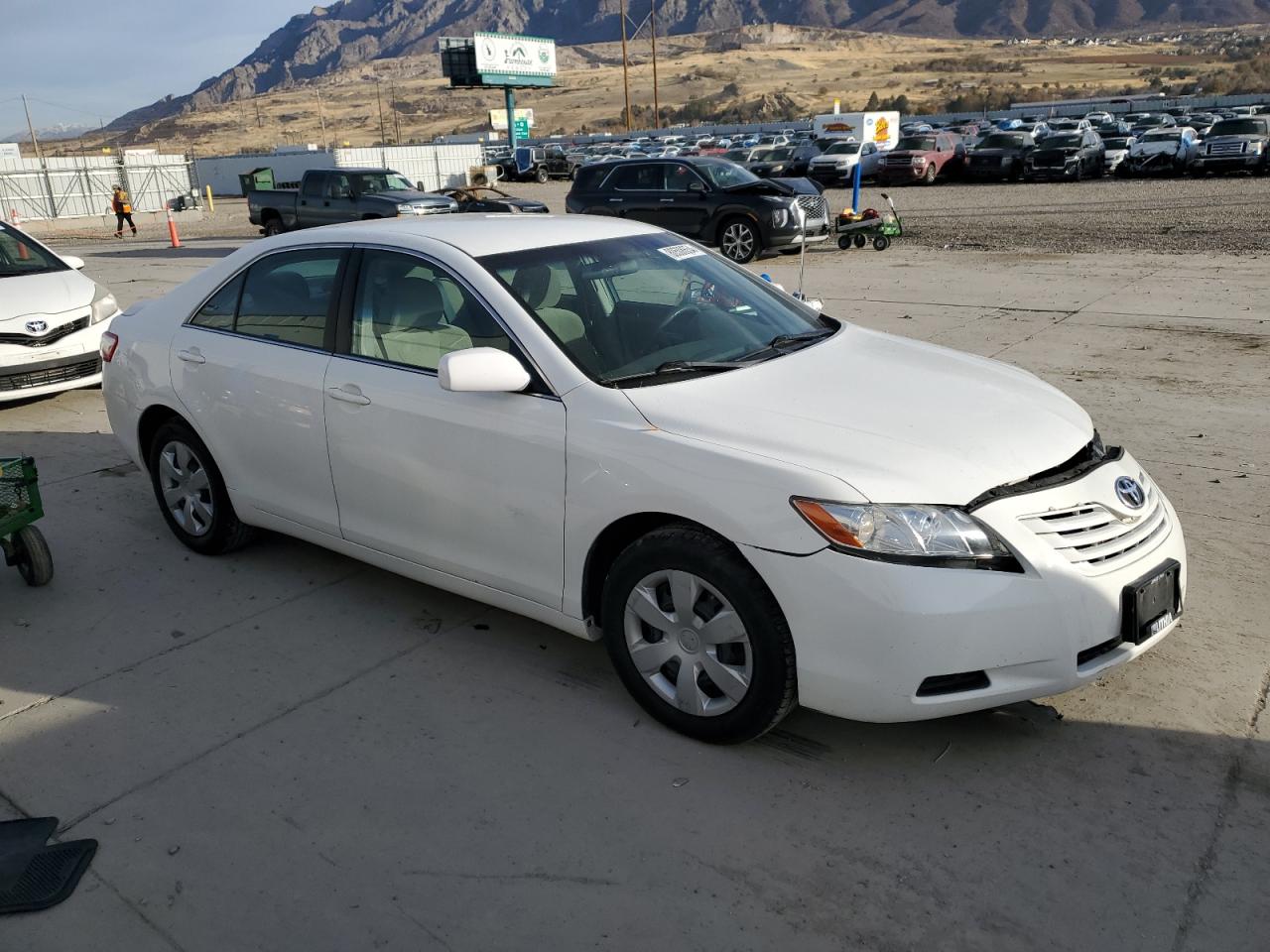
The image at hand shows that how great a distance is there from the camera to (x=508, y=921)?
2.81 metres

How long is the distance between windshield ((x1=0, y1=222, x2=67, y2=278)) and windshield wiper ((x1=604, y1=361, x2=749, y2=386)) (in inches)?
287

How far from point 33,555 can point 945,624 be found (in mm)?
4104

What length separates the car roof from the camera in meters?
4.22

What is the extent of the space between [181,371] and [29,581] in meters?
1.22

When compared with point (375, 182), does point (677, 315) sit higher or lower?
higher

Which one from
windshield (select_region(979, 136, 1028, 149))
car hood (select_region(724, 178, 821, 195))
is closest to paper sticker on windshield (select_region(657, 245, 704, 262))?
car hood (select_region(724, 178, 821, 195))

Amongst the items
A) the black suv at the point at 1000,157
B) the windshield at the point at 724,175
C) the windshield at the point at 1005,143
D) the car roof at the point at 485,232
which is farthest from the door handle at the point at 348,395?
the windshield at the point at 1005,143

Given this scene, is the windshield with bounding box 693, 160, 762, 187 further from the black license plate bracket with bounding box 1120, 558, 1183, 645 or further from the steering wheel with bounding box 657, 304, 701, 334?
the black license plate bracket with bounding box 1120, 558, 1183, 645

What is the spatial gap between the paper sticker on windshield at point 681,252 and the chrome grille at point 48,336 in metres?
5.89

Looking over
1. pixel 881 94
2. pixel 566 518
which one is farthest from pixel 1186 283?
pixel 881 94

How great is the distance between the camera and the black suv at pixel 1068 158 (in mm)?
29641

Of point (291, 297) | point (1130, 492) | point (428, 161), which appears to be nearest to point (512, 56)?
point (428, 161)

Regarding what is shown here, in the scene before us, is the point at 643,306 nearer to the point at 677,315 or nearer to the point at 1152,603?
the point at 677,315

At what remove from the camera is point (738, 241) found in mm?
17266
